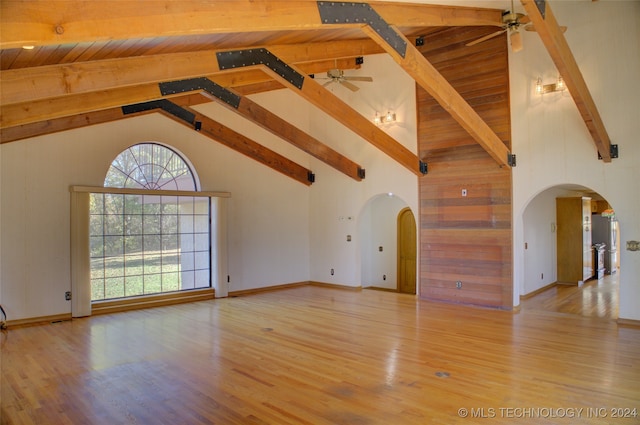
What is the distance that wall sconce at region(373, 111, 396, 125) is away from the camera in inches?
322

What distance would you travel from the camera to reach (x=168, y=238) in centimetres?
794

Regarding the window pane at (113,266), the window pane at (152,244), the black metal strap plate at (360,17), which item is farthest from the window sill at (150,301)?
the black metal strap plate at (360,17)

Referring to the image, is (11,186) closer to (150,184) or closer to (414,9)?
(150,184)

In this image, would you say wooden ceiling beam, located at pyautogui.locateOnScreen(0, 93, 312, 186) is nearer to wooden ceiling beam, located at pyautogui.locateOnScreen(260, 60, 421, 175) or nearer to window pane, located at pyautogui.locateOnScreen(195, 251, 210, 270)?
window pane, located at pyautogui.locateOnScreen(195, 251, 210, 270)

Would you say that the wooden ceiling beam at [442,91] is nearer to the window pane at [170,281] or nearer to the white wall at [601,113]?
the white wall at [601,113]

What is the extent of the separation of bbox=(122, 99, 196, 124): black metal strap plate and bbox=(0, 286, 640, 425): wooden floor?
11.5ft

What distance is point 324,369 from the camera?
427cm

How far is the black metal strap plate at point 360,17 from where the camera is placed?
3.66 meters

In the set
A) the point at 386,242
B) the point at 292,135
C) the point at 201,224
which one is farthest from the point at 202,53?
the point at 386,242

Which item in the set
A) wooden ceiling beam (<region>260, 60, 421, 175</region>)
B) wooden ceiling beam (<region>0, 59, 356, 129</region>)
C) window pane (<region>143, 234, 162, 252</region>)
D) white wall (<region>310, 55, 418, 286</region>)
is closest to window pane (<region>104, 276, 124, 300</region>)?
window pane (<region>143, 234, 162, 252</region>)

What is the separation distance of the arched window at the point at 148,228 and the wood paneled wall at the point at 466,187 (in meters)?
4.53

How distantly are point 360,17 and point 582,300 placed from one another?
7099 mm

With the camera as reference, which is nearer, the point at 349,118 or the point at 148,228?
the point at 349,118

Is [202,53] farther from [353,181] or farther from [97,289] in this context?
[353,181]
